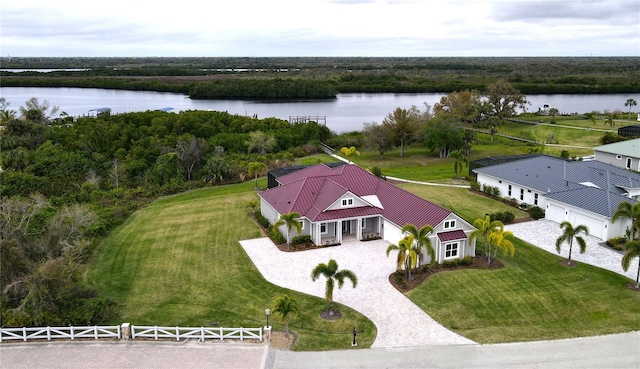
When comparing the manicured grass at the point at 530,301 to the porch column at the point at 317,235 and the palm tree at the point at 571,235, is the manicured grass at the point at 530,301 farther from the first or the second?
the porch column at the point at 317,235

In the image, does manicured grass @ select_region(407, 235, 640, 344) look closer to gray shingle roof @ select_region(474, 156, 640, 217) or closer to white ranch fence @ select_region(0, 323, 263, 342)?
gray shingle roof @ select_region(474, 156, 640, 217)

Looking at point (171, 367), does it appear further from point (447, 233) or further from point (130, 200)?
point (130, 200)

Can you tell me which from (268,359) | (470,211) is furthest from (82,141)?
(268,359)

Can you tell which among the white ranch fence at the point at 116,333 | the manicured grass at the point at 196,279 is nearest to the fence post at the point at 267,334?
the white ranch fence at the point at 116,333

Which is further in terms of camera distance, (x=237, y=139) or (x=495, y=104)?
(x=495, y=104)

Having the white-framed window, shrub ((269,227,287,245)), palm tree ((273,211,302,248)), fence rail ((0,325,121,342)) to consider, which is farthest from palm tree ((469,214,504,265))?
fence rail ((0,325,121,342))

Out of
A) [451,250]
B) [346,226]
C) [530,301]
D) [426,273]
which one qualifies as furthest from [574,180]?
[346,226]
